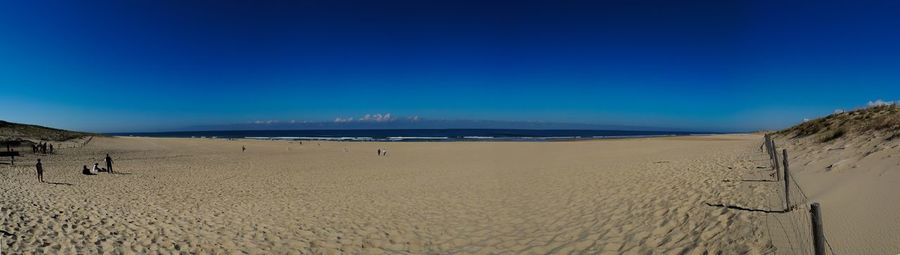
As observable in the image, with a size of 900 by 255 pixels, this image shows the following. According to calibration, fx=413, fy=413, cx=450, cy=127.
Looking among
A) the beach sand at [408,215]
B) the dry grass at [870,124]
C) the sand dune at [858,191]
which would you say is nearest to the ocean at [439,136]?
the dry grass at [870,124]

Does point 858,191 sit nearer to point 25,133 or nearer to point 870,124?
point 870,124

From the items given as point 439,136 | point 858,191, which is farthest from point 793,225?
point 439,136

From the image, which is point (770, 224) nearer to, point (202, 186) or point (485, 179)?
point (485, 179)

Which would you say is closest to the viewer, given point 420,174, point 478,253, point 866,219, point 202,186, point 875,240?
point 875,240

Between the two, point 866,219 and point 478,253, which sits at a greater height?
point 866,219

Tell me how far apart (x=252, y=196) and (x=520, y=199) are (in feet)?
28.9

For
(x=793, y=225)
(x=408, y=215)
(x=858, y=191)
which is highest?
(x=858, y=191)

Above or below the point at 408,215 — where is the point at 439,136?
above

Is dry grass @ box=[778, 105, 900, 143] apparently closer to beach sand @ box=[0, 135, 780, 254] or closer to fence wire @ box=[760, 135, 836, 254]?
beach sand @ box=[0, 135, 780, 254]

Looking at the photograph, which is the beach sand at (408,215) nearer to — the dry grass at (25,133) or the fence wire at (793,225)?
the fence wire at (793,225)

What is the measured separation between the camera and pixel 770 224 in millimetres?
6816

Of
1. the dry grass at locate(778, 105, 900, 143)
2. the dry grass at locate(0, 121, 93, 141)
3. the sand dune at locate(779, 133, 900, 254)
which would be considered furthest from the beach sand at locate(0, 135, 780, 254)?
the dry grass at locate(0, 121, 93, 141)

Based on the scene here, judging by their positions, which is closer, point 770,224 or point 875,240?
point 875,240

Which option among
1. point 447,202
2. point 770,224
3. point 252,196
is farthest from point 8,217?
point 770,224
